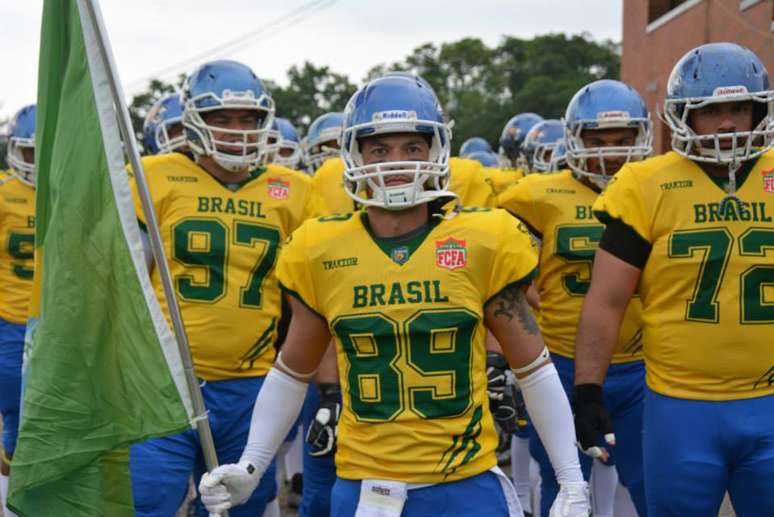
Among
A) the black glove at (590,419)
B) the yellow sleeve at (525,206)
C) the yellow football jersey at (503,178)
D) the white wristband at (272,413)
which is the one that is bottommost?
the black glove at (590,419)

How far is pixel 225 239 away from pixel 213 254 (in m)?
0.08

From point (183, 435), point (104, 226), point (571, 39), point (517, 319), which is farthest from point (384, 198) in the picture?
point (571, 39)

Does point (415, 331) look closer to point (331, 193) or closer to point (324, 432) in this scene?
point (324, 432)

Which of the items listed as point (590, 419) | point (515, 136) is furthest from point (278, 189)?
point (515, 136)

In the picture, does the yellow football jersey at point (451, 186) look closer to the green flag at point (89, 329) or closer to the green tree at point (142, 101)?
the green flag at point (89, 329)

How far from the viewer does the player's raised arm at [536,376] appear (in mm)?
3146

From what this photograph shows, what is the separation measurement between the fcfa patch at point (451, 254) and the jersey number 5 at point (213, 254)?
155 centimetres

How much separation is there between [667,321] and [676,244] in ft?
0.88

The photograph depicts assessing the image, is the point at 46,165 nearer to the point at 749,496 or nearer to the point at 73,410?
the point at 73,410

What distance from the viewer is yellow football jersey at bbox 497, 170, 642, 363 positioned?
5.02 m

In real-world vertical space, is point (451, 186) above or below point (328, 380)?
above

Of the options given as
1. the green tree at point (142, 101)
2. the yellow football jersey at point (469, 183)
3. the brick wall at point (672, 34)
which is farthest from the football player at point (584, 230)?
the green tree at point (142, 101)

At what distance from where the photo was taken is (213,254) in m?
4.43

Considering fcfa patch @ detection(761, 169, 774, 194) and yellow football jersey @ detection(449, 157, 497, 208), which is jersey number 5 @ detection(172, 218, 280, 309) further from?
fcfa patch @ detection(761, 169, 774, 194)
